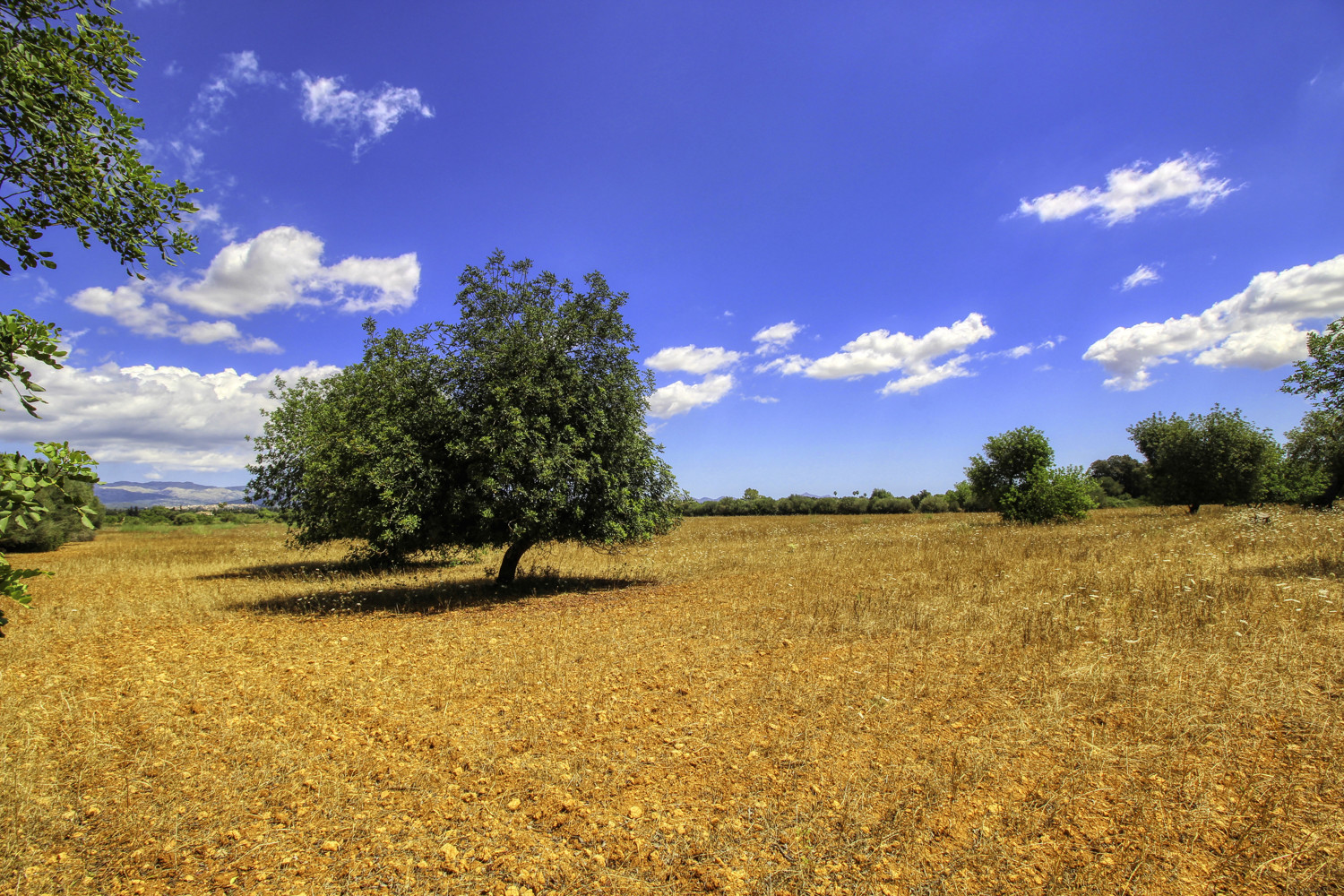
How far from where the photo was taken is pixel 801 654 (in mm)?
8688

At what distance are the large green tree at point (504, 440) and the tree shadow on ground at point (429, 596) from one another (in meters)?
1.10

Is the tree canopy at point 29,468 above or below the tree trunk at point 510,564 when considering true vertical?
above

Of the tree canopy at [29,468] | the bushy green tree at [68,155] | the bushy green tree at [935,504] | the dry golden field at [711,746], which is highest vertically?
the bushy green tree at [68,155]

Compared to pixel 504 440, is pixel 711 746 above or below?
below

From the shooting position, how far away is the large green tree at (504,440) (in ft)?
43.8

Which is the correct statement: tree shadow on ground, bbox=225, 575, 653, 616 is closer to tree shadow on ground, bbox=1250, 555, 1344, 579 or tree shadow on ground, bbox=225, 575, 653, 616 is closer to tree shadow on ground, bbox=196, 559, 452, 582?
tree shadow on ground, bbox=196, 559, 452, 582

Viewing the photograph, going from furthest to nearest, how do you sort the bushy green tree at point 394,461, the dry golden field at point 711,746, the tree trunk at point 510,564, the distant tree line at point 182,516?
1. the distant tree line at point 182,516
2. the tree trunk at point 510,564
3. the bushy green tree at point 394,461
4. the dry golden field at point 711,746

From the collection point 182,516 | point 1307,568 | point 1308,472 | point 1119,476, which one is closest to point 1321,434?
point 1307,568

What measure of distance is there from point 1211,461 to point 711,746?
44.7 meters

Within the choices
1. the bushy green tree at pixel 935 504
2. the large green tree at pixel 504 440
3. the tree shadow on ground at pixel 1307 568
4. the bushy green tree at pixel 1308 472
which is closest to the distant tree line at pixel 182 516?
the large green tree at pixel 504 440

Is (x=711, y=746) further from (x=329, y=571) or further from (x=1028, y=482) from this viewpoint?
(x=1028, y=482)

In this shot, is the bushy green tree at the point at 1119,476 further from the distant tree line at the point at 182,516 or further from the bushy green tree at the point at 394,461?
the distant tree line at the point at 182,516

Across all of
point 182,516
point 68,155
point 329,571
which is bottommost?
point 329,571

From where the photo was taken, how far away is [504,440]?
1343 centimetres
